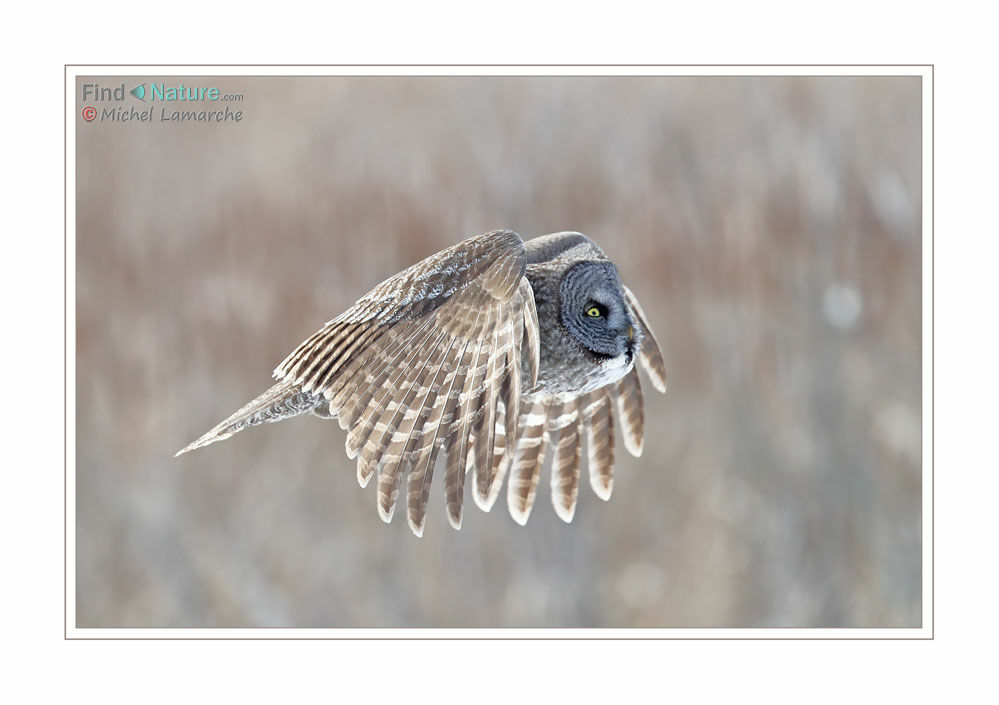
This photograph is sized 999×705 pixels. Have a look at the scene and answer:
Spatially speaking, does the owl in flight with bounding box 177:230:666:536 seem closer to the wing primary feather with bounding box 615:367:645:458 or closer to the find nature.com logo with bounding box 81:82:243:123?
the wing primary feather with bounding box 615:367:645:458

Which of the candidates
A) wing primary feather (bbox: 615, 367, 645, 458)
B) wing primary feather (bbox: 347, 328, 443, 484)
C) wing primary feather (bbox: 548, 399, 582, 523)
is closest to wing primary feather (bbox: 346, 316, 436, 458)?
wing primary feather (bbox: 347, 328, 443, 484)

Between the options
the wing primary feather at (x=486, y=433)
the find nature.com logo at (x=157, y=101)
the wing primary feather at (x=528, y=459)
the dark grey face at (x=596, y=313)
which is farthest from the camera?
the find nature.com logo at (x=157, y=101)

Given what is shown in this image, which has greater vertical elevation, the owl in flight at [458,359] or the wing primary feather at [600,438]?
the owl in flight at [458,359]

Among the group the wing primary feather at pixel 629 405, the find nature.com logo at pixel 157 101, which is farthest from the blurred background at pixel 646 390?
the wing primary feather at pixel 629 405

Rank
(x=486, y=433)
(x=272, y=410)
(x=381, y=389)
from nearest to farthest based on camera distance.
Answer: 1. (x=486, y=433)
2. (x=381, y=389)
3. (x=272, y=410)

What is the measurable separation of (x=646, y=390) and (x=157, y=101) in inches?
72.3

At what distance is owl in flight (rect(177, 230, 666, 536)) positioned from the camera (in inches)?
68.4

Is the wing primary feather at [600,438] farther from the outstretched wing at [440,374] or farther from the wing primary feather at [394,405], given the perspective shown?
the wing primary feather at [394,405]

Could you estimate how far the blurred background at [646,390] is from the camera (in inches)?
126

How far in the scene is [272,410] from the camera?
6.40ft

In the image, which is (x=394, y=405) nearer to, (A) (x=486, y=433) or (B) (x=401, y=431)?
(B) (x=401, y=431)

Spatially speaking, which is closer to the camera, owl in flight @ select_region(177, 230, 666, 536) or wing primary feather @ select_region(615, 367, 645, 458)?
owl in flight @ select_region(177, 230, 666, 536)

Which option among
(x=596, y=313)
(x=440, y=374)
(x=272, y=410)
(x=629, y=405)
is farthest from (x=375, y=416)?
(x=629, y=405)

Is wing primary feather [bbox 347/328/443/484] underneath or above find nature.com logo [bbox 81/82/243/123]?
underneath
